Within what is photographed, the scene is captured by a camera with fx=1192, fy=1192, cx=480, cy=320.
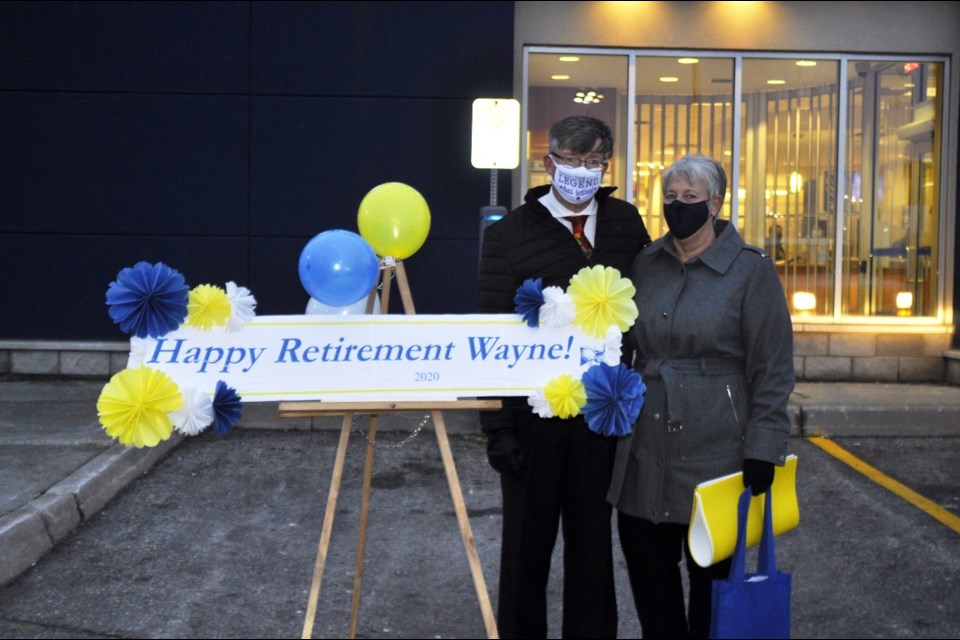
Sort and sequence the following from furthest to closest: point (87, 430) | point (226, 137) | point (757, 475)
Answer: point (226, 137) → point (87, 430) → point (757, 475)

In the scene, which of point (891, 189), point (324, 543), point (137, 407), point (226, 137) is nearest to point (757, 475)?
point (324, 543)

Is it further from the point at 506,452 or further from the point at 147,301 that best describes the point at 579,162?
the point at 147,301

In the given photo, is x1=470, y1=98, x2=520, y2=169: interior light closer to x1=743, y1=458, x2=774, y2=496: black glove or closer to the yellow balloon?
the yellow balloon

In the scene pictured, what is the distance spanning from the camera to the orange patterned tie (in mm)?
4227

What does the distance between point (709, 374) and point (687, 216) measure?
1.73ft

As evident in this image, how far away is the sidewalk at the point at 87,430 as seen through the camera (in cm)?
614

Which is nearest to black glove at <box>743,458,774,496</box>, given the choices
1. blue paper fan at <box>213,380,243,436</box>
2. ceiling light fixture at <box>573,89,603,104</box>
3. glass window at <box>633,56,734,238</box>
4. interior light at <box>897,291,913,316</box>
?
blue paper fan at <box>213,380,243,436</box>

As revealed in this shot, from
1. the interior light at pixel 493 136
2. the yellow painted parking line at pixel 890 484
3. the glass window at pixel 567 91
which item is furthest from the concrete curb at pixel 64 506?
the glass window at pixel 567 91

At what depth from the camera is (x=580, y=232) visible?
4242mm

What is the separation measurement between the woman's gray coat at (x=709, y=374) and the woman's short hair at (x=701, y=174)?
163mm

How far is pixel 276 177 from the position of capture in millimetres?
10516

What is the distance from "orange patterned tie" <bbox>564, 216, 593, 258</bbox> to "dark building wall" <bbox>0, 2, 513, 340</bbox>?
20.5 feet

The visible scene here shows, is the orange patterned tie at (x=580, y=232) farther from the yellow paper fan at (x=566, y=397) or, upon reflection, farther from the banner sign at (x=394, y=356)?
the yellow paper fan at (x=566, y=397)

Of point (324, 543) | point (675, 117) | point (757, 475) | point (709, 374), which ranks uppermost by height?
point (675, 117)
